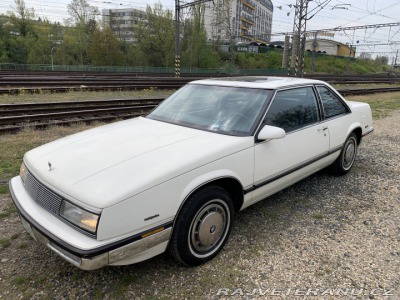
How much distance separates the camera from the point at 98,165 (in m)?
2.60

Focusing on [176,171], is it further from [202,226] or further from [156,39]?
[156,39]

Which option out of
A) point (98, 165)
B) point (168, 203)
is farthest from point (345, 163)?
point (98, 165)

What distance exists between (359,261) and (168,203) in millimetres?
1932

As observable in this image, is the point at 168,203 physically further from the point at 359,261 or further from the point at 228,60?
the point at 228,60

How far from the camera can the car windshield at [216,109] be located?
10.8 feet

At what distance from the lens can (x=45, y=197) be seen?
2.56m

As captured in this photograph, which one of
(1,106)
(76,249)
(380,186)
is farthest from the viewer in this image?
(1,106)

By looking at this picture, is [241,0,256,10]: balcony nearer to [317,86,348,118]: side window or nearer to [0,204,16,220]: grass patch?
[317,86,348,118]: side window

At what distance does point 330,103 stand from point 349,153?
1.04 meters

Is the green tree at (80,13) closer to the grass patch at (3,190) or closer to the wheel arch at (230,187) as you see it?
the grass patch at (3,190)

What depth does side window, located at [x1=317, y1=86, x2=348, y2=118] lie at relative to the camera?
4.31m

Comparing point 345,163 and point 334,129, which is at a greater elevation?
point 334,129

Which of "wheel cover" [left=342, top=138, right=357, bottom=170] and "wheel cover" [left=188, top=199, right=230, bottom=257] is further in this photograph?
"wheel cover" [left=342, top=138, right=357, bottom=170]

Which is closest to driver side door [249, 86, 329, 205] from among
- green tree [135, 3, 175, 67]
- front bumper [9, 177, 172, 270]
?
front bumper [9, 177, 172, 270]
